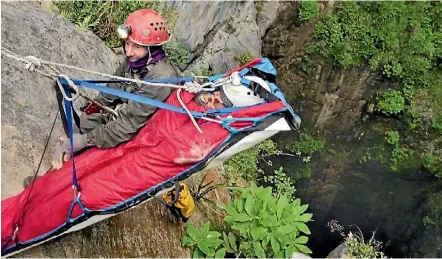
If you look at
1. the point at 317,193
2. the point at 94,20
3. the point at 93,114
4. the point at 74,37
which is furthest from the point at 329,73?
the point at 93,114

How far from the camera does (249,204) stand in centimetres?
458

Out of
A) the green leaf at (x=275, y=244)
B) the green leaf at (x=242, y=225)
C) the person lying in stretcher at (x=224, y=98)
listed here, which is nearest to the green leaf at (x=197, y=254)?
the green leaf at (x=242, y=225)

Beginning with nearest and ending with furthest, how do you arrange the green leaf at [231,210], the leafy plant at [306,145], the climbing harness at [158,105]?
the climbing harness at [158,105] < the green leaf at [231,210] < the leafy plant at [306,145]

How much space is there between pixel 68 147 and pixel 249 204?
174cm

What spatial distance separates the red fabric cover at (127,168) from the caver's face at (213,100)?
0.25ft

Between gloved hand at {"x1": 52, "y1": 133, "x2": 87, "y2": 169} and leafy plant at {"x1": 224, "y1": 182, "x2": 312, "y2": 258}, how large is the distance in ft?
5.19

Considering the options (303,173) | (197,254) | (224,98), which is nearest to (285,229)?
(197,254)

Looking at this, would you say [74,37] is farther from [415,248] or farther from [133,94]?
[415,248]

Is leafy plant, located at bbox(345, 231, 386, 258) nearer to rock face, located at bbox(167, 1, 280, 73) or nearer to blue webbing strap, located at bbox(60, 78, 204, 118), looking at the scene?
rock face, located at bbox(167, 1, 280, 73)

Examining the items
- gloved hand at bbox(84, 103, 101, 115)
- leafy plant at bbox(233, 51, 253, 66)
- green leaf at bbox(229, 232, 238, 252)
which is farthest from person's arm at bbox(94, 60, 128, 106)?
leafy plant at bbox(233, 51, 253, 66)

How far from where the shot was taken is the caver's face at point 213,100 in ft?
10.7

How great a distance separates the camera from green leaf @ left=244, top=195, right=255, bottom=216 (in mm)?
4531

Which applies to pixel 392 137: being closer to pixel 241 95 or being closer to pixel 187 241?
pixel 187 241

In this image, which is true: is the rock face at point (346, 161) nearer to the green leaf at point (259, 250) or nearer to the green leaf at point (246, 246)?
the green leaf at point (246, 246)
